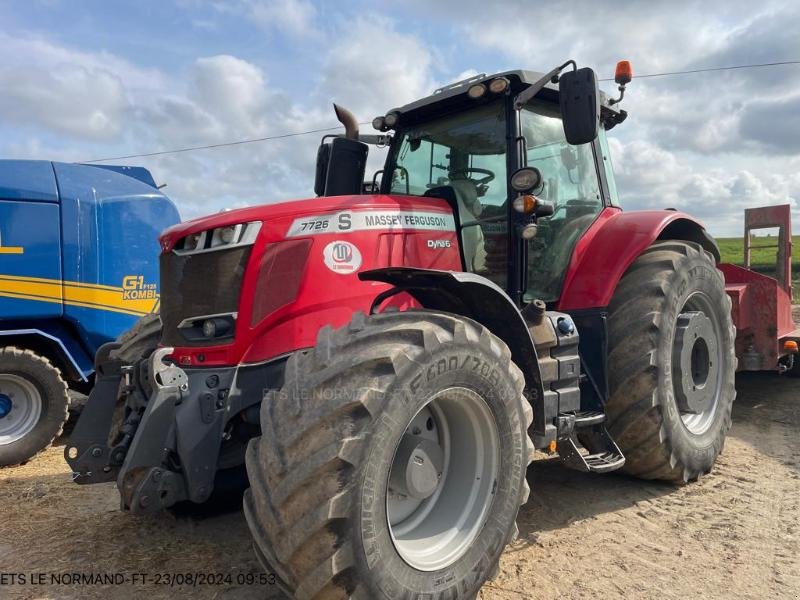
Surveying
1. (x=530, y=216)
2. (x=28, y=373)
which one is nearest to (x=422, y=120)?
(x=530, y=216)

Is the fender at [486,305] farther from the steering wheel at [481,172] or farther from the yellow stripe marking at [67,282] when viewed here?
the yellow stripe marking at [67,282]

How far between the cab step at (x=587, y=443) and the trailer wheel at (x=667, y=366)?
12 centimetres

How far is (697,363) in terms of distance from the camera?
4.30 m

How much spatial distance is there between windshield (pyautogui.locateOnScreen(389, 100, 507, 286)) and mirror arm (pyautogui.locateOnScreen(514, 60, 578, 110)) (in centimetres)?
19

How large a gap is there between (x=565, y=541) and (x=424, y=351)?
4.93 feet

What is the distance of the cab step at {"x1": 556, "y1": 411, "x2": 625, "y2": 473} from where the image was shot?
10.8ft

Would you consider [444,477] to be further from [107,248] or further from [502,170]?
[107,248]

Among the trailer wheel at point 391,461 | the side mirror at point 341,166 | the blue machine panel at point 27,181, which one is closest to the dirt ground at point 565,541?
the trailer wheel at point 391,461

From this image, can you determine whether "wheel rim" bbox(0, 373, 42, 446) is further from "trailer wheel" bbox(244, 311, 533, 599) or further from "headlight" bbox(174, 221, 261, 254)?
"trailer wheel" bbox(244, 311, 533, 599)

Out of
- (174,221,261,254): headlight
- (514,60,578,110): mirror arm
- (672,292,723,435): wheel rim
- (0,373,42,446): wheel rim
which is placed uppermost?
(514,60,578,110): mirror arm

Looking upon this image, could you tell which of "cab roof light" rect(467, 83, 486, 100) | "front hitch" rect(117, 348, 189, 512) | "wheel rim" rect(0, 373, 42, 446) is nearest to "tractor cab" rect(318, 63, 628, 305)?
"cab roof light" rect(467, 83, 486, 100)

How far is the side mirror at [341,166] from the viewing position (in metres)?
4.21

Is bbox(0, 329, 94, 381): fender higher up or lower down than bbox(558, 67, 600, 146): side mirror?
lower down

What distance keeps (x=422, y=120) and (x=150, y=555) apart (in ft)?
9.76
